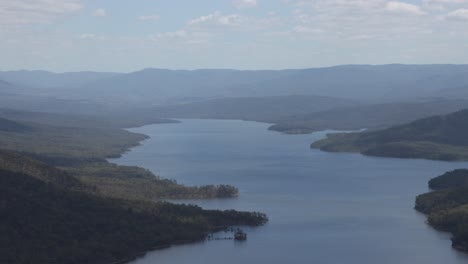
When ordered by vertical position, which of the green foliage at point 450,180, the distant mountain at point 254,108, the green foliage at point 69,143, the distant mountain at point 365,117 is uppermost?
the distant mountain at point 254,108

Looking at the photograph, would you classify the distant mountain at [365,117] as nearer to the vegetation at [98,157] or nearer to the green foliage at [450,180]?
the vegetation at [98,157]

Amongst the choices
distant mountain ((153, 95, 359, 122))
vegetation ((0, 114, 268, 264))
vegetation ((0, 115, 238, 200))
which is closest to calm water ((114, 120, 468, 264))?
vegetation ((0, 114, 268, 264))

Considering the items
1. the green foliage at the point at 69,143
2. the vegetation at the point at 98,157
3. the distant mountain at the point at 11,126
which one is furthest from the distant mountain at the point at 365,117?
the distant mountain at the point at 11,126

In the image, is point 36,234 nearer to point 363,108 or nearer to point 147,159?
point 147,159

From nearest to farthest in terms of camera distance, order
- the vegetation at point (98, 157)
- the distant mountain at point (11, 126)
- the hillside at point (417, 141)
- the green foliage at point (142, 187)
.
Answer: the green foliage at point (142, 187) < the vegetation at point (98, 157) < the hillside at point (417, 141) < the distant mountain at point (11, 126)

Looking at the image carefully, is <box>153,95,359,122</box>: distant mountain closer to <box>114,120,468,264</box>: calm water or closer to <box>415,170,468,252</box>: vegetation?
<box>114,120,468,264</box>: calm water

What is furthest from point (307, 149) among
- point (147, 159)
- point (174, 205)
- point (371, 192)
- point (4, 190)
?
point (4, 190)

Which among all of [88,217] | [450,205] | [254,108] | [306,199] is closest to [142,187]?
[306,199]
